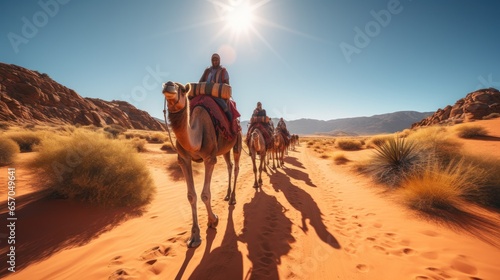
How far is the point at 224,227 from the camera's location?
4.13 meters

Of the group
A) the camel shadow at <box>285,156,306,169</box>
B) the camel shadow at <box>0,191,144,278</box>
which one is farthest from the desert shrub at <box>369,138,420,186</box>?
the camel shadow at <box>0,191,144,278</box>

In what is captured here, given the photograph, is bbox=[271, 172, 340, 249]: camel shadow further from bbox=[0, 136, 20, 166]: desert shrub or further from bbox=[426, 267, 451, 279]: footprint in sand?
bbox=[0, 136, 20, 166]: desert shrub

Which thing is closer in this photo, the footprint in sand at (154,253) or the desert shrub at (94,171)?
the footprint in sand at (154,253)

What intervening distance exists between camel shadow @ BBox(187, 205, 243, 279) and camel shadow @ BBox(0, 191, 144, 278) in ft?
7.28

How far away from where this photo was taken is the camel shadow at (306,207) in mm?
3814

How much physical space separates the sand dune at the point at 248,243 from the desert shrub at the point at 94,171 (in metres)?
0.32

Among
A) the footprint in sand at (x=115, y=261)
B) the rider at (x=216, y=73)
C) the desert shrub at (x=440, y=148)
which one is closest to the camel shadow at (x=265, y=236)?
the footprint in sand at (x=115, y=261)

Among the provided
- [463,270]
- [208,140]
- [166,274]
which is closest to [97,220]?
[166,274]

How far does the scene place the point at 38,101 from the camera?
123 feet

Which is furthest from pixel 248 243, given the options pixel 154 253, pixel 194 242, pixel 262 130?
pixel 262 130

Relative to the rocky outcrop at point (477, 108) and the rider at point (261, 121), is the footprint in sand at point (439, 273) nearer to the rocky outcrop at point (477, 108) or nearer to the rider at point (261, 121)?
the rider at point (261, 121)

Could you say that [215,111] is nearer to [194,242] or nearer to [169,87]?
[169,87]

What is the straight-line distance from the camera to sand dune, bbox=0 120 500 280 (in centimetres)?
271

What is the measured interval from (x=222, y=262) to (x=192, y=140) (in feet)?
6.33
